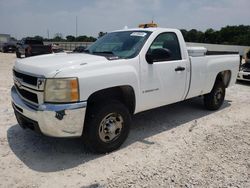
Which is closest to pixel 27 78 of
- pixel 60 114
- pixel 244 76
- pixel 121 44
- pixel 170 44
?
pixel 60 114

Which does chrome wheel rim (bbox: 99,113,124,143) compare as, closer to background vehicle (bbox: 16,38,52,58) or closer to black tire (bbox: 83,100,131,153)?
black tire (bbox: 83,100,131,153)

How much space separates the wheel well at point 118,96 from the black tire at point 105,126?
111mm

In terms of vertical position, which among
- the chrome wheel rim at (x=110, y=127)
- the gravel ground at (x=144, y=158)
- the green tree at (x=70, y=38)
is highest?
the green tree at (x=70, y=38)

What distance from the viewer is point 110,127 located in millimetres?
3875

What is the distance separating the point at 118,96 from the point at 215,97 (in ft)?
10.0

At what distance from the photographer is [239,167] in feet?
11.8

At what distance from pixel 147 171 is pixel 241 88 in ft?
22.9

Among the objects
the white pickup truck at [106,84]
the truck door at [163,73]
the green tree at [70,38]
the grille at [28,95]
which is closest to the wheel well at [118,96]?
the white pickup truck at [106,84]

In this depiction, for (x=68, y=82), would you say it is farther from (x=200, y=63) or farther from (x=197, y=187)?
(x=200, y=63)

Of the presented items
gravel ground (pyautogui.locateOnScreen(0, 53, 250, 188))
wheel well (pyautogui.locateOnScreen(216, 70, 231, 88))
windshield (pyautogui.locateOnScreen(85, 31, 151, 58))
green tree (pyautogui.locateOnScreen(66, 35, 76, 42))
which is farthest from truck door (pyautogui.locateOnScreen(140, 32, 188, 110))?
green tree (pyautogui.locateOnScreen(66, 35, 76, 42))

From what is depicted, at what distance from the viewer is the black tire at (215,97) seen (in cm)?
614

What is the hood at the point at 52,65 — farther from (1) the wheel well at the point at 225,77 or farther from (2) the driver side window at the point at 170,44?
(1) the wheel well at the point at 225,77

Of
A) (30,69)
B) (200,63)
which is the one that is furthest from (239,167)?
(30,69)

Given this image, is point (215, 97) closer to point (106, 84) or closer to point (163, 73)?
point (163, 73)
